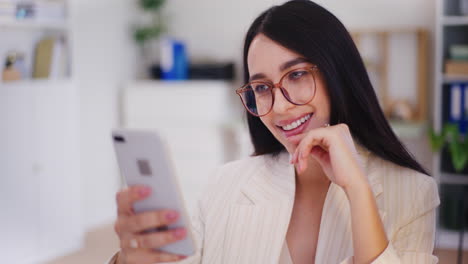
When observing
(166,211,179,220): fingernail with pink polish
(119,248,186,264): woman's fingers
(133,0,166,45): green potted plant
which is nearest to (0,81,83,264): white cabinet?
(133,0,166,45): green potted plant

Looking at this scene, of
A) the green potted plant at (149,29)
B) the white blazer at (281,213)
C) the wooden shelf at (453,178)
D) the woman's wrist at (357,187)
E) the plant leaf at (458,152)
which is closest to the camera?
the woman's wrist at (357,187)

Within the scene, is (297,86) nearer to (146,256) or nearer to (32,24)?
(146,256)

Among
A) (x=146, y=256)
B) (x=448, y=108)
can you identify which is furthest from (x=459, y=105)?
(x=146, y=256)

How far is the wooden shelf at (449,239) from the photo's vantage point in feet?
12.5

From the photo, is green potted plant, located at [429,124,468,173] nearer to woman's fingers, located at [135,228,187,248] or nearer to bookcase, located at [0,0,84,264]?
bookcase, located at [0,0,84,264]

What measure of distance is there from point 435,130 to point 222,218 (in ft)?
8.87

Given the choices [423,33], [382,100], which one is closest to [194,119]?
[382,100]

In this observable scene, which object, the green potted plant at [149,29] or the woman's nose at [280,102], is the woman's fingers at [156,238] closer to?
the woman's nose at [280,102]

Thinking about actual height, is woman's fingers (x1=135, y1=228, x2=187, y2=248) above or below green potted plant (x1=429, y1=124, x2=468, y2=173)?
above

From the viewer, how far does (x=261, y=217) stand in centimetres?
146

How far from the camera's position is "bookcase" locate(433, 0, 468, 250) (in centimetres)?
382

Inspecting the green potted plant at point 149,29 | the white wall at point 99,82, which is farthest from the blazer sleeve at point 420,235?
the green potted plant at point 149,29

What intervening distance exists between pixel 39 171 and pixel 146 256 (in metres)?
2.90

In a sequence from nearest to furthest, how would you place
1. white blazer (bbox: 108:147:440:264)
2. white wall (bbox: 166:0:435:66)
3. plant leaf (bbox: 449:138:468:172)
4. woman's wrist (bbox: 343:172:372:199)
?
woman's wrist (bbox: 343:172:372:199) → white blazer (bbox: 108:147:440:264) → plant leaf (bbox: 449:138:468:172) → white wall (bbox: 166:0:435:66)
